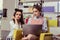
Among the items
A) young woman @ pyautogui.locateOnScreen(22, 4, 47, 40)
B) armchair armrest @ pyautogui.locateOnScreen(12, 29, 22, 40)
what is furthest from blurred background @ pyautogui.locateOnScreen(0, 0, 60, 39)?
armchair armrest @ pyautogui.locateOnScreen(12, 29, 22, 40)

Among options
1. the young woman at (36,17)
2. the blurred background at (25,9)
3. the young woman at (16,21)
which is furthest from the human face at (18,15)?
the young woman at (36,17)

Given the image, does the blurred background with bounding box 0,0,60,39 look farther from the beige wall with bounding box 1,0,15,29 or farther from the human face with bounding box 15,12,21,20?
the human face with bounding box 15,12,21,20

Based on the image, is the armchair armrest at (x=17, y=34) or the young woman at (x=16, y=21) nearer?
the armchair armrest at (x=17, y=34)

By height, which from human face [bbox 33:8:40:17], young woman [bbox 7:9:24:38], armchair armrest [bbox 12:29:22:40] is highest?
human face [bbox 33:8:40:17]

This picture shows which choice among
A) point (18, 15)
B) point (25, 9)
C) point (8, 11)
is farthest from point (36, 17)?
point (8, 11)

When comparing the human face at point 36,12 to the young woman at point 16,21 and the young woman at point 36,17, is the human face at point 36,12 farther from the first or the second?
the young woman at point 16,21

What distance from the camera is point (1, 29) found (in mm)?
4176

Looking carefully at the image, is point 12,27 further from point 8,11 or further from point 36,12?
point 36,12

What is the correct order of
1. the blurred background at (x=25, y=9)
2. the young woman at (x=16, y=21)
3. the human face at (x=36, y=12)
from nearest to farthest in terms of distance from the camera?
the blurred background at (x=25, y=9) < the human face at (x=36, y=12) < the young woman at (x=16, y=21)

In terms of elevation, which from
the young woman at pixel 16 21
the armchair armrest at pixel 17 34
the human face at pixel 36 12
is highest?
the human face at pixel 36 12

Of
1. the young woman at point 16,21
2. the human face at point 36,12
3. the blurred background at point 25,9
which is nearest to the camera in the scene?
the blurred background at point 25,9

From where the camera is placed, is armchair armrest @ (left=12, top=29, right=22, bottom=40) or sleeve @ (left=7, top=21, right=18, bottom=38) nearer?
armchair armrest @ (left=12, top=29, right=22, bottom=40)

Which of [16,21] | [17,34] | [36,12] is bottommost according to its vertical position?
[17,34]

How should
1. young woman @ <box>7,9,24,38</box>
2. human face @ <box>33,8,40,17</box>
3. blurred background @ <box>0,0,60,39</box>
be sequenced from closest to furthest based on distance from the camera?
1. blurred background @ <box>0,0,60,39</box>
2. human face @ <box>33,8,40,17</box>
3. young woman @ <box>7,9,24,38</box>
